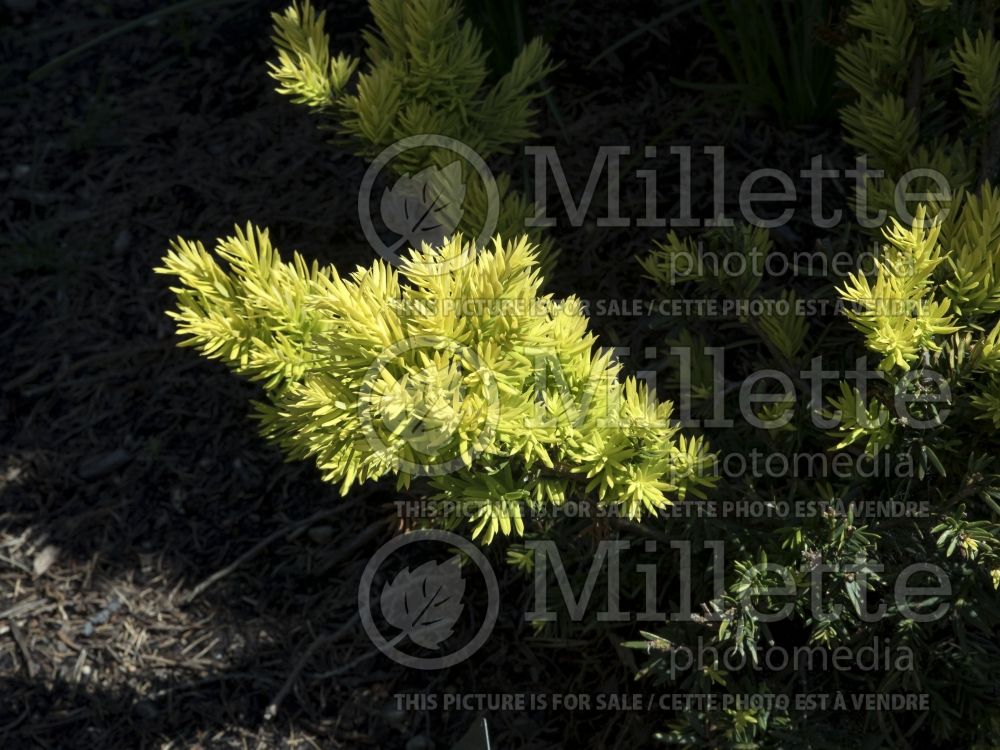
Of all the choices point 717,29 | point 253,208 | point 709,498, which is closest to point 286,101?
point 253,208

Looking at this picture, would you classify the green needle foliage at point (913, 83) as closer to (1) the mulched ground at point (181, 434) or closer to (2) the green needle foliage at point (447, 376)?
(2) the green needle foliage at point (447, 376)

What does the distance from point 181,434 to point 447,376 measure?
4.61ft

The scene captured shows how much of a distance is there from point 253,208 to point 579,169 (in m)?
0.81

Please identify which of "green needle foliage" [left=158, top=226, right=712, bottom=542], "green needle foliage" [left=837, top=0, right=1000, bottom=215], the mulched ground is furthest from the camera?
the mulched ground

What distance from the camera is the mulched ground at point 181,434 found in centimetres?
211

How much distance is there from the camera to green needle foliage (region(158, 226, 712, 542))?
1.21 meters

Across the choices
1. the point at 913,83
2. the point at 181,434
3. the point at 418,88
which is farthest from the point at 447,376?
the point at 181,434

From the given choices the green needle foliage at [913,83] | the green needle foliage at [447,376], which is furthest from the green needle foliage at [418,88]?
the green needle foliage at [913,83]

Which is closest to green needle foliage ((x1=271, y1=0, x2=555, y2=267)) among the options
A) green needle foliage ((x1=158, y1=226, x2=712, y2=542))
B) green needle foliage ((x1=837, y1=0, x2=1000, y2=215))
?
green needle foliage ((x1=158, y1=226, x2=712, y2=542))

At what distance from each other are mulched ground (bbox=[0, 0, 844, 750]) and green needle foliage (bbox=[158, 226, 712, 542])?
2.24 ft

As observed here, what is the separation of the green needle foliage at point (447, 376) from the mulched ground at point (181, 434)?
0.68 m

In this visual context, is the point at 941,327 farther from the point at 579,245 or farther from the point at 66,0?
the point at 66,0

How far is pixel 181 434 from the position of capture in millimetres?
2434

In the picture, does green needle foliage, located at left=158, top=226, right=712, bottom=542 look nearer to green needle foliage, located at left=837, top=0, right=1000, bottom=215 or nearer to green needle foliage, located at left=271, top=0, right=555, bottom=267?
green needle foliage, located at left=271, top=0, right=555, bottom=267
